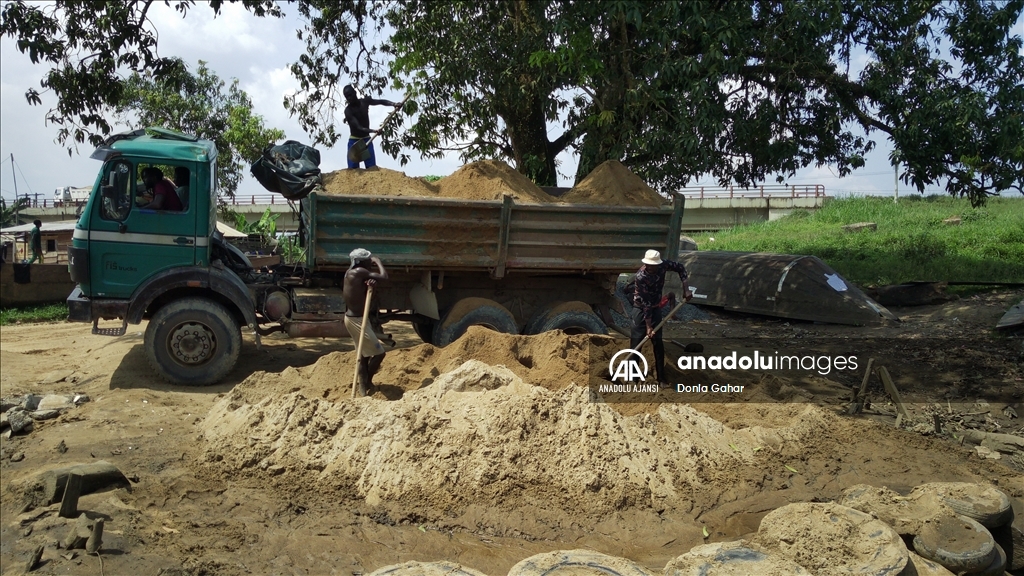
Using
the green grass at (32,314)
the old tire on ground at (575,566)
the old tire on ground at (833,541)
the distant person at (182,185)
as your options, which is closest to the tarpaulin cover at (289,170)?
the distant person at (182,185)

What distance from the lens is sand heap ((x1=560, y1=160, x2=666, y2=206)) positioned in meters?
8.80

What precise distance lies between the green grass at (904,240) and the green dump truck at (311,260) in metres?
7.75

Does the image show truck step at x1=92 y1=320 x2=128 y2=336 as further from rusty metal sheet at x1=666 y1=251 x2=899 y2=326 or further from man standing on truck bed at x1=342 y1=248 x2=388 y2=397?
rusty metal sheet at x1=666 y1=251 x2=899 y2=326

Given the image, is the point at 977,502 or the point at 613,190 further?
the point at 613,190

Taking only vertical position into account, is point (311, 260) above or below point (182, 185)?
below

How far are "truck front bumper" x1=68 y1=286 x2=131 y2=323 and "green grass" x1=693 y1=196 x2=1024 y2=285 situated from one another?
1248 centimetres

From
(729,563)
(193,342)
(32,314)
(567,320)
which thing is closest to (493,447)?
(729,563)

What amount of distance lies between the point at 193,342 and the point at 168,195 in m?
1.57

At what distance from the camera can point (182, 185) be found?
7.94 meters

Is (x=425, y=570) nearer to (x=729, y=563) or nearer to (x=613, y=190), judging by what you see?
(x=729, y=563)

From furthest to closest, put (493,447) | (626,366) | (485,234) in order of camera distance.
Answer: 1. (485,234)
2. (626,366)
3. (493,447)

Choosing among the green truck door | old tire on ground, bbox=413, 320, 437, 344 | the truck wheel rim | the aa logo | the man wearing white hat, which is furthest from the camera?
old tire on ground, bbox=413, 320, 437, 344

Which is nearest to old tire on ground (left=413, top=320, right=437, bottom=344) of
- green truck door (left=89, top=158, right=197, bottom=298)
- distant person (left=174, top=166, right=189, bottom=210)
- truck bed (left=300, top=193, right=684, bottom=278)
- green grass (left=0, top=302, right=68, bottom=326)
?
truck bed (left=300, top=193, right=684, bottom=278)

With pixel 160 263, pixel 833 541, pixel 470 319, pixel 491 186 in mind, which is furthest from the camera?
pixel 470 319
